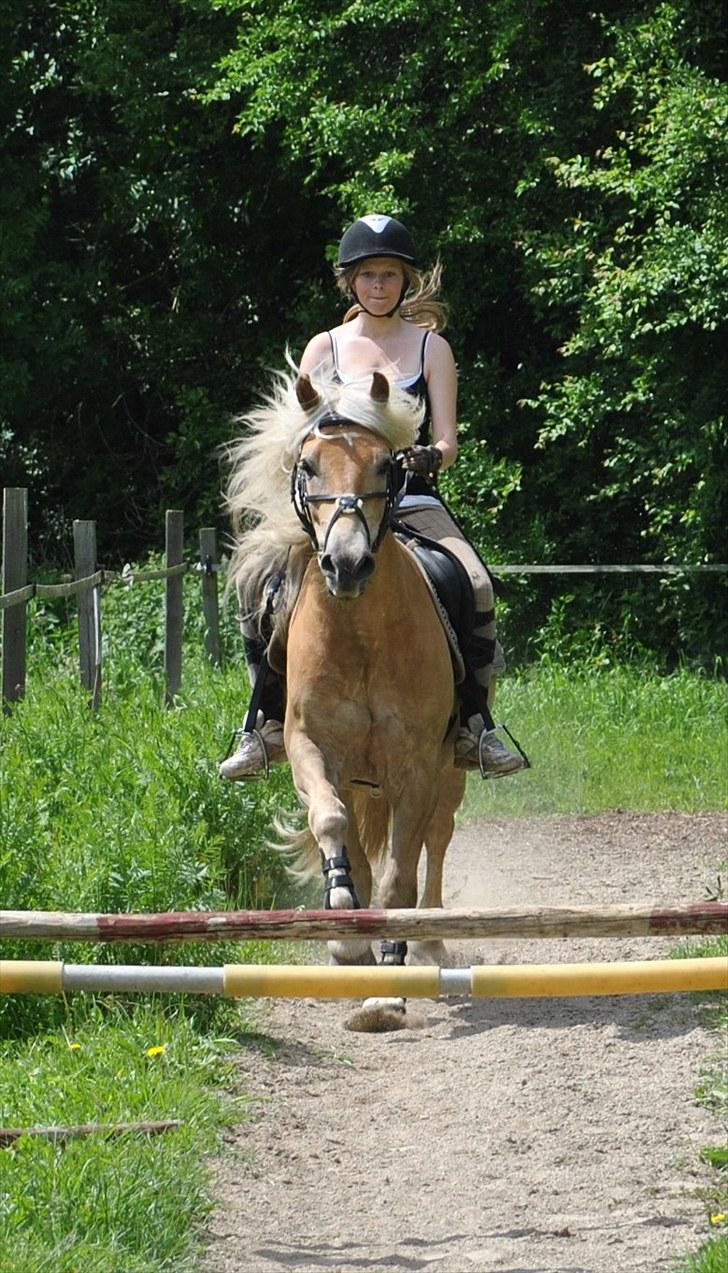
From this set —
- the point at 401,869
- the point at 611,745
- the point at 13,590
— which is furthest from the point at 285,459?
the point at 611,745

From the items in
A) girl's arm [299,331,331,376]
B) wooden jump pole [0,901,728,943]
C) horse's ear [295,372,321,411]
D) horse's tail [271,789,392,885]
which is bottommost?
horse's tail [271,789,392,885]

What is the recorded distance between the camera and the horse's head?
5363 millimetres

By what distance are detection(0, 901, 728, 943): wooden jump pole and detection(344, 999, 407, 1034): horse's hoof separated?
2007mm

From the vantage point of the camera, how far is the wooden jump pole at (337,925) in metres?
3.99

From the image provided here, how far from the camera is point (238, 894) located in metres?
7.46

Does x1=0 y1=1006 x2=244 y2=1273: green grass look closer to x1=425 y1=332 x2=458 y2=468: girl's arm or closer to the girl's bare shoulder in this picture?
x1=425 y1=332 x2=458 y2=468: girl's arm

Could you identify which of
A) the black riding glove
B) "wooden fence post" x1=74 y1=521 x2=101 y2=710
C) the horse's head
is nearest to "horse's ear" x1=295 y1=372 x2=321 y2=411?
the horse's head

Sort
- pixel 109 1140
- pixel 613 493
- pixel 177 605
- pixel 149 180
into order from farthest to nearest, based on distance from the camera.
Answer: pixel 149 180, pixel 613 493, pixel 177 605, pixel 109 1140

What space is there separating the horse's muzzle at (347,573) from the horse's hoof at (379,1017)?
4.95 feet

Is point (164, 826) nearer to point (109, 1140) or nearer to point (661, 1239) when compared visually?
point (109, 1140)

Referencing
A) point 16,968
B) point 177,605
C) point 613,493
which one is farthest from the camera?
point 613,493

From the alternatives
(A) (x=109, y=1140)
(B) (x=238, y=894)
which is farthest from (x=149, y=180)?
(A) (x=109, y=1140)

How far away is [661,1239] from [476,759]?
2788 millimetres

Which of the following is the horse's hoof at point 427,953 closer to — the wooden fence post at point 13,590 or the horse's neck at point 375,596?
the horse's neck at point 375,596
